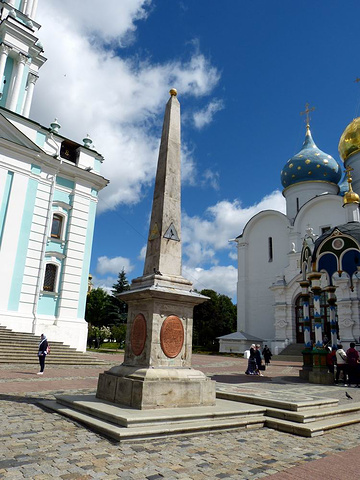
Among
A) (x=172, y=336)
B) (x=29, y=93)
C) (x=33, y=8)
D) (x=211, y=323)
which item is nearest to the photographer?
(x=172, y=336)


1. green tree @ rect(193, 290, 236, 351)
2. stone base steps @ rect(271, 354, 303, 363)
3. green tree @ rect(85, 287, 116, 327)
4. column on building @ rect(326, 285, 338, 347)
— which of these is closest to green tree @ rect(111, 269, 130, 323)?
green tree @ rect(85, 287, 116, 327)

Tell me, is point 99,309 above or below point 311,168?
below

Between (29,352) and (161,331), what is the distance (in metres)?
11.3

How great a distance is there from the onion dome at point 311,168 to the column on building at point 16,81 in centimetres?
2518

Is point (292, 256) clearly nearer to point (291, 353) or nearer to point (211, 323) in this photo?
point (291, 353)

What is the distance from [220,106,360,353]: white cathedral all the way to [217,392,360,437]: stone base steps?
2036 cm

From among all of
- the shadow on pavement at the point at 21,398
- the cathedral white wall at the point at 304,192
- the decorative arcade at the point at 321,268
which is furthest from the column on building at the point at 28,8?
the cathedral white wall at the point at 304,192

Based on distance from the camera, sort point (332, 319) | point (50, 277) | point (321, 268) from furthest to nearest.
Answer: point (50, 277) → point (321, 268) → point (332, 319)

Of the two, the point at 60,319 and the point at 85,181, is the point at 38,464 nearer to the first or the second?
the point at 60,319

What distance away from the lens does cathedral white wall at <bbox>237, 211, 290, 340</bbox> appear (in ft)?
110

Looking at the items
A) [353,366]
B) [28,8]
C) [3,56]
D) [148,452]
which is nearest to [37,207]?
[3,56]

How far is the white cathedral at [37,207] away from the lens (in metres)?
17.6

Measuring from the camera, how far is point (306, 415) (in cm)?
619

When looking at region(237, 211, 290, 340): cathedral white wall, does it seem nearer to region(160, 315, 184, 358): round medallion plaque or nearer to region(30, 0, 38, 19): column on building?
region(30, 0, 38, 19): column on building
